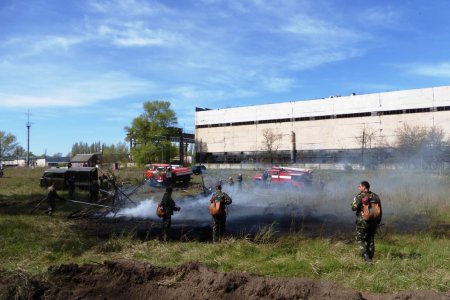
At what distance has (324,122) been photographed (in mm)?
67062

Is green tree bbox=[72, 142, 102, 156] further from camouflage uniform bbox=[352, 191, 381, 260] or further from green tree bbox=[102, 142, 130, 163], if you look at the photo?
camouflage uniform bbox=[352, 191, 381, 260]

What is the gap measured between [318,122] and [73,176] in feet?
165

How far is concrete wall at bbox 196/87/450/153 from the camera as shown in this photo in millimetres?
58062

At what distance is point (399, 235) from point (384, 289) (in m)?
5.32

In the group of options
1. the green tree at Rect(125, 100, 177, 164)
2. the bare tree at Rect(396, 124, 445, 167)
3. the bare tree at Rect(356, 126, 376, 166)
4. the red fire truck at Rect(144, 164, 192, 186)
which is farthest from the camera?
the green tree at Rect(125, 100, 177, 164)

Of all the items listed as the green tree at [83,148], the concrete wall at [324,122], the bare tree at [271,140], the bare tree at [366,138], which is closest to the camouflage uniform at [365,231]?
the bare tree at [366,138]

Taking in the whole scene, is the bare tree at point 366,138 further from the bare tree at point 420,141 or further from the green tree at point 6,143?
the green tree at point 6,143

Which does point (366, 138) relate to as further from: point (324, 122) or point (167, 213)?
point (167, 213)

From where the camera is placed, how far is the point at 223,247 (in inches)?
362

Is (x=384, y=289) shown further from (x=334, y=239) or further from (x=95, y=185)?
(x=95, y=185)

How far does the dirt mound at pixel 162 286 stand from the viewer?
222 inches

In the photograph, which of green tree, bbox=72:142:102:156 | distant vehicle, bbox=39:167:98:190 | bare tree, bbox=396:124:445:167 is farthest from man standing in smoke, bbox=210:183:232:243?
green tree, bbox=72:142:102:156

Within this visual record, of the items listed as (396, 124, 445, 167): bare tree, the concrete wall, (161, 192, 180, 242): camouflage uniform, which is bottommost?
(161, 192, 180, 242): camouflage uniform

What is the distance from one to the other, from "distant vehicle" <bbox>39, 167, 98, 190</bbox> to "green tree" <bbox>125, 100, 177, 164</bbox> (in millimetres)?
52869
